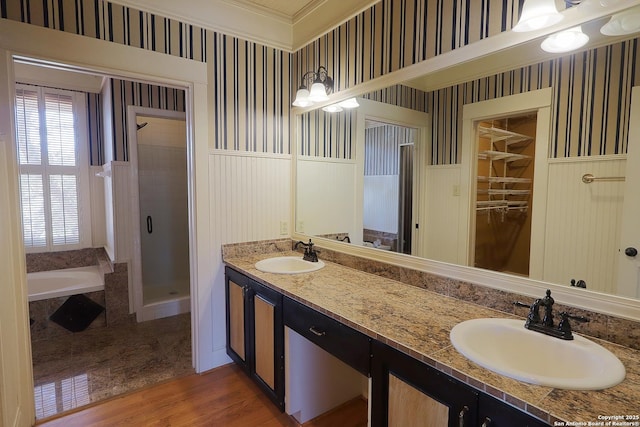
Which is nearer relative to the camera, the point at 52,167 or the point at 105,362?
the point at 105,362

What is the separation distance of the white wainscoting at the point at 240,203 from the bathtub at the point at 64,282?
155cm

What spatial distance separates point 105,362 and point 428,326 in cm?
261

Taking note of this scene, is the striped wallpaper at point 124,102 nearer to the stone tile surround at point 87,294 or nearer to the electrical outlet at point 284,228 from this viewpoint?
the stone tile surround at point 87,294

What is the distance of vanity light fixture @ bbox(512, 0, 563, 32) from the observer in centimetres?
119

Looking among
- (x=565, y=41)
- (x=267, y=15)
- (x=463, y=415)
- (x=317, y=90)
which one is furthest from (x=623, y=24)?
(x=267, y=15)

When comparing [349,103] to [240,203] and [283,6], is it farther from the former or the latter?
[240,203]

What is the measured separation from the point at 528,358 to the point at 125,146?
3609mm

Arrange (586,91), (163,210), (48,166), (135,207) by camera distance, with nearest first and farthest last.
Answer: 1. (586,91)
2. (135,207)
3. (48,166)
4. (163,210)

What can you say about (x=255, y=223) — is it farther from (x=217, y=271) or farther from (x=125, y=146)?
(x=125, y=146)

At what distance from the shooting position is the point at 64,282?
11.5 ft

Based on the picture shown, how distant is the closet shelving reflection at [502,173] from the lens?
1.48 meters

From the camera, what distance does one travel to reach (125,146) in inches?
129

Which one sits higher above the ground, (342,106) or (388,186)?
(342,106)

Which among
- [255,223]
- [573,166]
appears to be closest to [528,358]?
[573,166]
